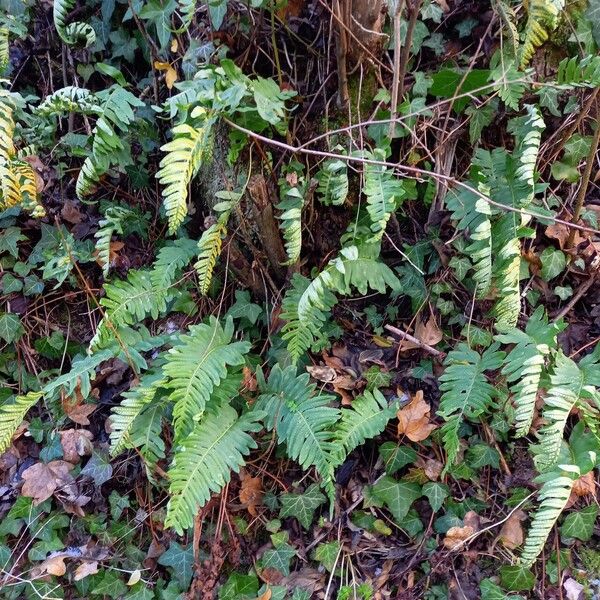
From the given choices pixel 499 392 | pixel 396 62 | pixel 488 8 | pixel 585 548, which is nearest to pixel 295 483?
pixel 499 392

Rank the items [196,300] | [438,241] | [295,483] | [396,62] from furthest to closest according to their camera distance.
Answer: [196,300]
[438,241]
[295,483]
[396,62]

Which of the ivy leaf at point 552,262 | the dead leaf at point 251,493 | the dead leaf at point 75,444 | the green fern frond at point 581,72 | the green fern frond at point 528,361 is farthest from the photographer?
the dead leaf at point 75,444

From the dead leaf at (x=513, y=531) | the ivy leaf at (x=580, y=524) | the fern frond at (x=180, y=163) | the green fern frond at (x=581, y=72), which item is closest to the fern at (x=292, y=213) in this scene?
the fern frond at (x=180, y=163)

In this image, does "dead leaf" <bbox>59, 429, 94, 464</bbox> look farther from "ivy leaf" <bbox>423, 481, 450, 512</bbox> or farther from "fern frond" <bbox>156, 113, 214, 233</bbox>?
"ivy leaf" <bbox>423, 481, 450, 512</bbox>

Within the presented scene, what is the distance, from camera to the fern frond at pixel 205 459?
5.75 feet

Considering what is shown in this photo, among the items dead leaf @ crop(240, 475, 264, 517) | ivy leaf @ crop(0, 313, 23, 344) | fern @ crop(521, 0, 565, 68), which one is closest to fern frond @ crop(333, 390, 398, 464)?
dead leaf @ crop(240, 475, 264, 517)

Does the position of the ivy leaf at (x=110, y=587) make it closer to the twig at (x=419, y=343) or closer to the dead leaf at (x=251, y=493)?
the dead leaf at (x=251, y=493)

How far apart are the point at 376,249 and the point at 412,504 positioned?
1.02m

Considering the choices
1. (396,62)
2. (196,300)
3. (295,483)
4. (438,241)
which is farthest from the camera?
(196,300)

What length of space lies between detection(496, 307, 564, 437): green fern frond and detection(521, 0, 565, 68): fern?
99 centimetres

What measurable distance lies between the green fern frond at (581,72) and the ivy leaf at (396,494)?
1.60 meters

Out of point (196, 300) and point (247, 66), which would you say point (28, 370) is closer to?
point (196, 300)

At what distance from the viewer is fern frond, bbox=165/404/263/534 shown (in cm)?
175

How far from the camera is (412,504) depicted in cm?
212
